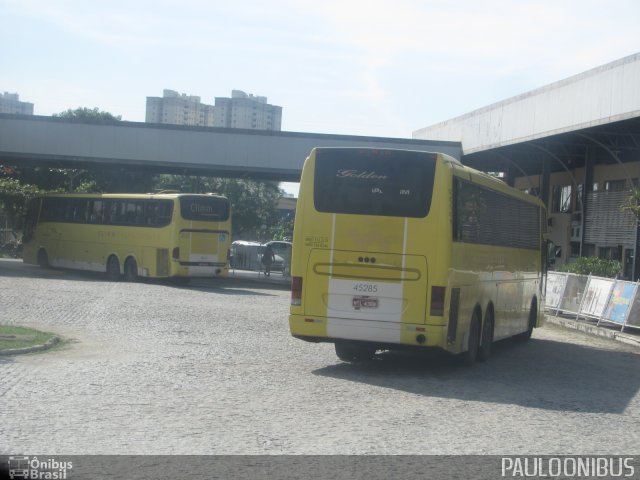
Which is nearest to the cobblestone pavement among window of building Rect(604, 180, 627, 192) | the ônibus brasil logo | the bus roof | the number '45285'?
the ônibus brasil logo

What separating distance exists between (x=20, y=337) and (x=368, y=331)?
5680 mm

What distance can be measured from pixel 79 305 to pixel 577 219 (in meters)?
23.0

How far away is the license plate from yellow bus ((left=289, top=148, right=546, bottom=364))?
0.01 meters

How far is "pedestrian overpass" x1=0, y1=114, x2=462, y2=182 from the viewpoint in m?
39.2

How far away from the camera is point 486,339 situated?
53.0 ft

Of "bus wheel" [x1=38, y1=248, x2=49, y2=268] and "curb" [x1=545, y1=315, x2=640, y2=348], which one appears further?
"bus wheel" [x1=38, y1=248, x2=49, y2=268]

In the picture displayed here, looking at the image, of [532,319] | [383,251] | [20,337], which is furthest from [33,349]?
[532,319]

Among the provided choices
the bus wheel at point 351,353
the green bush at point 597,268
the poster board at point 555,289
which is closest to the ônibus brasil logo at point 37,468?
the bus wheel at point 351,353

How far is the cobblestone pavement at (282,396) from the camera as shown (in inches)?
332

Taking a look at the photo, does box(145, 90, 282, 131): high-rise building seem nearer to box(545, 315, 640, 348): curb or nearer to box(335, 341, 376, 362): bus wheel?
box(545, 315, 640, 348): curb

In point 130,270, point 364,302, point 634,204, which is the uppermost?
point 634,204

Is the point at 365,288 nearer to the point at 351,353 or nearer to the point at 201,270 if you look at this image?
the point at 351,353

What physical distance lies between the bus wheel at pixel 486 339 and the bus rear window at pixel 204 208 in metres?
18.7

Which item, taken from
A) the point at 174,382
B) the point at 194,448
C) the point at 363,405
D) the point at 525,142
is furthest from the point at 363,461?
the point at 525,142
